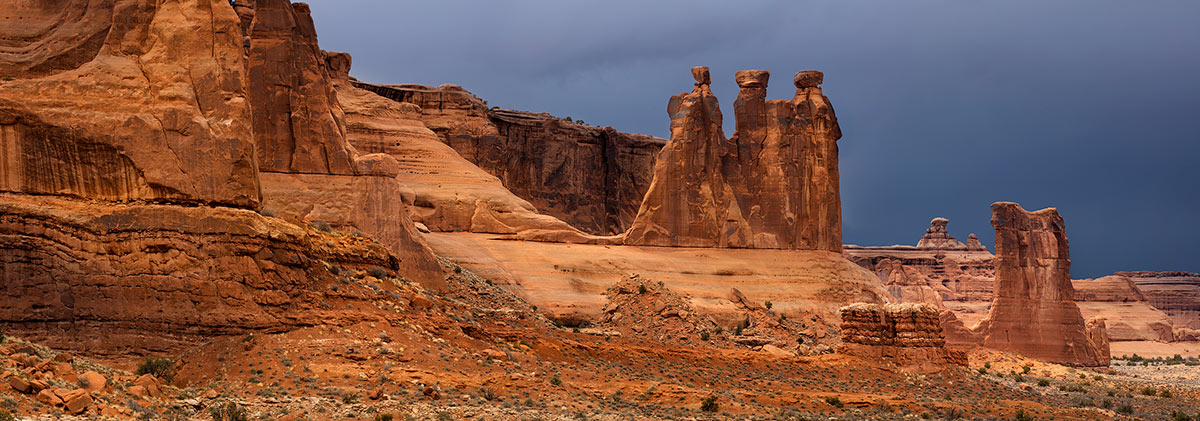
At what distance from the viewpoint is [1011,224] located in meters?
65.5

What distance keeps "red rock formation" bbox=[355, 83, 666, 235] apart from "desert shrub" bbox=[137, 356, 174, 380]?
154 ft

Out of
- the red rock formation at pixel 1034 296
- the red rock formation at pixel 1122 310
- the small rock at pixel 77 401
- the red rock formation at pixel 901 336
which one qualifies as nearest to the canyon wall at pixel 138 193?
the small rock at pixel 77 401

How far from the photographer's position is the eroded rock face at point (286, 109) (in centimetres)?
4266

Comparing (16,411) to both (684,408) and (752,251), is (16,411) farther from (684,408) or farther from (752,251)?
(752,251)

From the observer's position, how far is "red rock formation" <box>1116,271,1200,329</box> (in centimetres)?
10775

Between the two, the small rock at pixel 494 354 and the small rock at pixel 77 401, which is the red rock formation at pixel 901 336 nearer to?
the small rock at pixel 494 354

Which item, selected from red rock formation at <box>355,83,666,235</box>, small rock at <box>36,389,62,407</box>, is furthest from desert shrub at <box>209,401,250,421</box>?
red rock formation at <box>355,83,666,235</box>

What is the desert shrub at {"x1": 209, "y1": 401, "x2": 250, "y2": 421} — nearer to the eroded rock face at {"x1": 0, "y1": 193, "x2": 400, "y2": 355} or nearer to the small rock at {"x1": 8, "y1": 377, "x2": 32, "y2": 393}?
the eroded rock face at {"x1": 0, "y1": 193, "x2": 400, "y2": 355}

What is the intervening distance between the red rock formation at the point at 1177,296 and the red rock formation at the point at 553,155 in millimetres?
47974

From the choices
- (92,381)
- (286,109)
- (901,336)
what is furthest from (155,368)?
(901,336)

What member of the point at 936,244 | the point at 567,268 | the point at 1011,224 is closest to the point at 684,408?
the point at 567,268

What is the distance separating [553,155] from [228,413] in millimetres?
58562

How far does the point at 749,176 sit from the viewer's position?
200 ft

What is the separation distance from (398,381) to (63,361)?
6560mm
